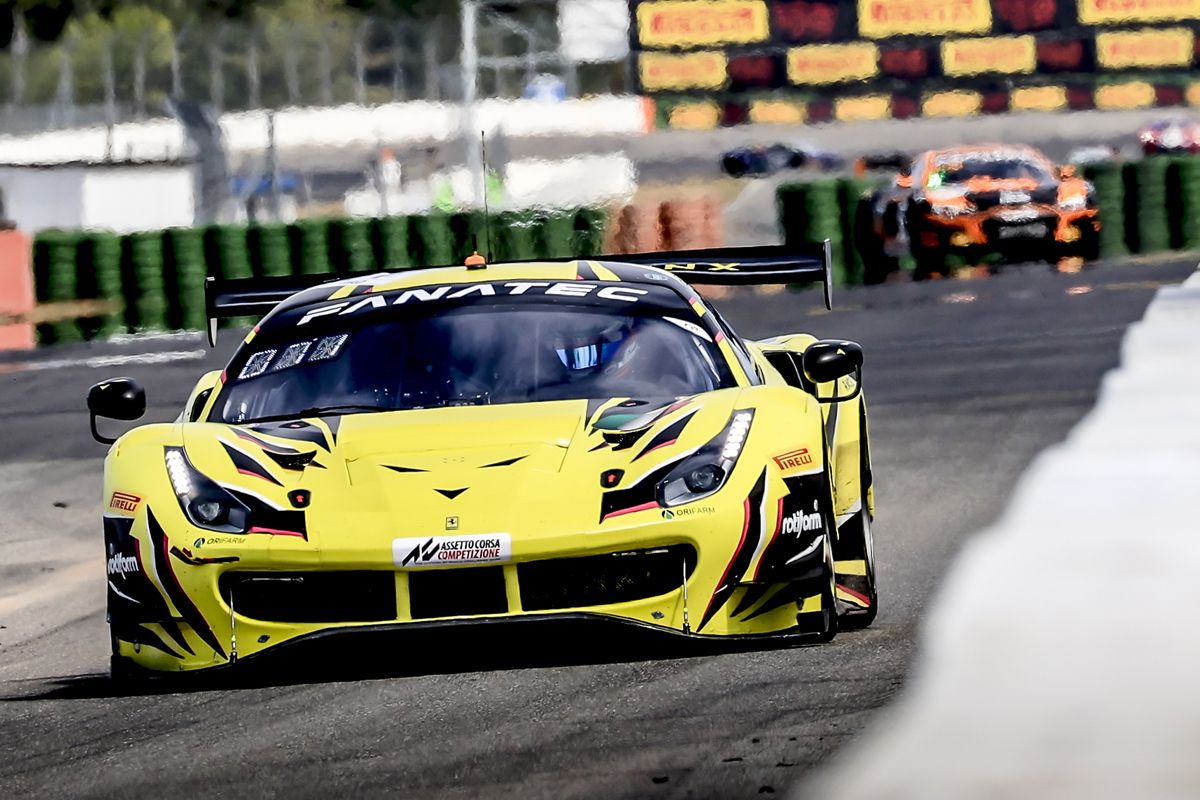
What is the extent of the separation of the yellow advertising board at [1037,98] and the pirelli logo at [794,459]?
43271 mm

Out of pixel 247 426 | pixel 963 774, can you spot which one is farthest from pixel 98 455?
pixel 963 774

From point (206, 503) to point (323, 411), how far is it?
2.29 ft

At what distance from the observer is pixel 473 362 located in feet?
24.0

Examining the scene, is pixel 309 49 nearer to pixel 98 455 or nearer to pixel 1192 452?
pixel 98 455

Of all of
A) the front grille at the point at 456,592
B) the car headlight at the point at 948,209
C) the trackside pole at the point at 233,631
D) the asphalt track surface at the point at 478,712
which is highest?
the car headlight at the point at 948,209

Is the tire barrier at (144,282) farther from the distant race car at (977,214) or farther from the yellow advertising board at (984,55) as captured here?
the yellow advertising board at (984,55)

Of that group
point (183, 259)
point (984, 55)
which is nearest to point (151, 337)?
point (183, 259)

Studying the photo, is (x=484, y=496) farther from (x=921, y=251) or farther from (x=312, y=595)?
(x=921, y=251)

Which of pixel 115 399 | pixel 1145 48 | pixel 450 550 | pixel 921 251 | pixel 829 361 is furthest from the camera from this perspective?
pixel 1145 48

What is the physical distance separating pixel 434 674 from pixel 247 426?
0.90m

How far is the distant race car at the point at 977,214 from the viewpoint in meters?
28.6

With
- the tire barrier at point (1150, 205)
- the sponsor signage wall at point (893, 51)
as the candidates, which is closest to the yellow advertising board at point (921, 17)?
the sponsor signage wall at point (893, 51)

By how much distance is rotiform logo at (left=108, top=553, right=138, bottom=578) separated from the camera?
660 cm

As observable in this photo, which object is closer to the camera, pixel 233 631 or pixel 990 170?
pixel 233 631
